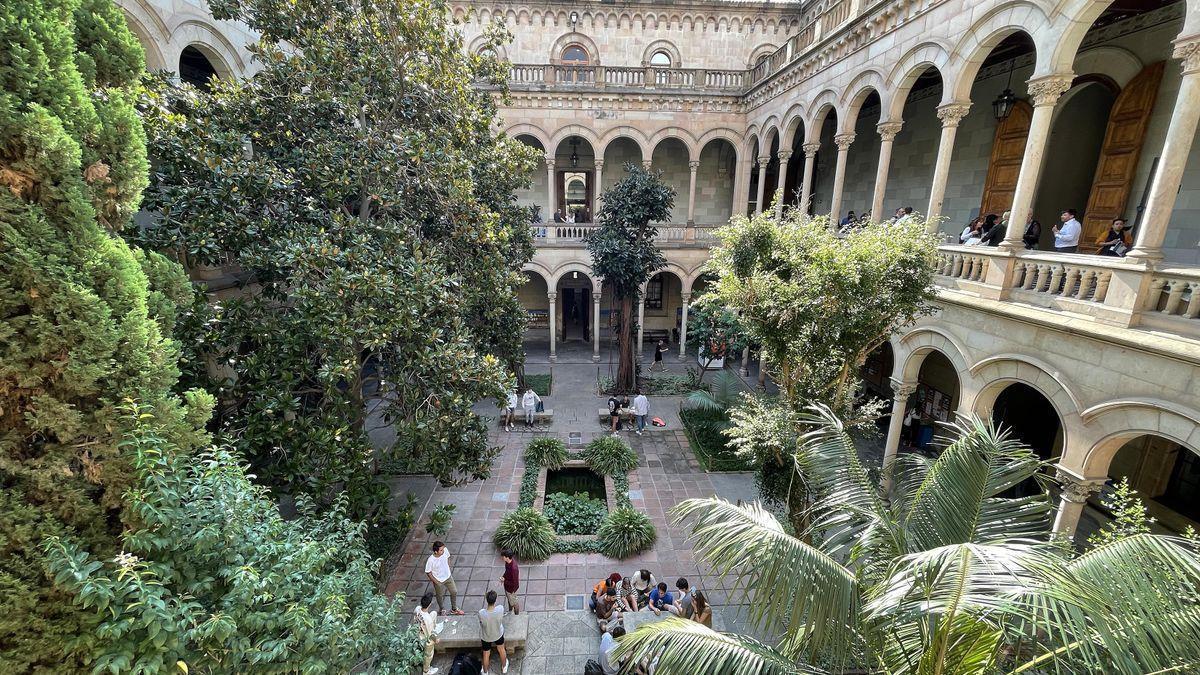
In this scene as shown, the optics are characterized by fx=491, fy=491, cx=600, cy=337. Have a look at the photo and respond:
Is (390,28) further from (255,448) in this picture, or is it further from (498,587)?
(498,587)

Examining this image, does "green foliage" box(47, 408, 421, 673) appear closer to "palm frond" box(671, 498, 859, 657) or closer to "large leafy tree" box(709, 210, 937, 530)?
"palm frond" box(671, 498, 859, 657)

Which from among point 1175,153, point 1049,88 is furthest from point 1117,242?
point 1049,88

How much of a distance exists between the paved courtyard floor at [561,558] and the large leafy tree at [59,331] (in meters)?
4.97

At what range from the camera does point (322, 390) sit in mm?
6277

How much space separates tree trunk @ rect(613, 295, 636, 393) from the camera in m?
15.5

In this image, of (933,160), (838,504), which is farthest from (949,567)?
(933,160)

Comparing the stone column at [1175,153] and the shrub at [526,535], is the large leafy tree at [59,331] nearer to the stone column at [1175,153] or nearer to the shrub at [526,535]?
the shrub at [526,535]

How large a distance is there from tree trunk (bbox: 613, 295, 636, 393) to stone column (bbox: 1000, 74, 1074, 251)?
9538mm

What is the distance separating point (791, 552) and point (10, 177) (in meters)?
5.57

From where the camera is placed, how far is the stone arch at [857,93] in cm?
1090

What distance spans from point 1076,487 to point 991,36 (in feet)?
23.3

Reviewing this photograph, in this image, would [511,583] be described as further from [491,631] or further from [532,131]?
[532,131]

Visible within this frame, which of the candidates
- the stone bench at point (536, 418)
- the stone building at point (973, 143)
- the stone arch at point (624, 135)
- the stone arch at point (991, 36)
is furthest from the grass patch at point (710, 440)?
the stone arch at point (624, 135)

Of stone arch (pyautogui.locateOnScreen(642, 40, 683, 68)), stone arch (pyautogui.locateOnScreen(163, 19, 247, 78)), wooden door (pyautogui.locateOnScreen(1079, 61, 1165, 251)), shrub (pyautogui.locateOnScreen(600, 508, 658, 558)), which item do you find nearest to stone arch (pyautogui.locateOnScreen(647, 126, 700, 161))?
stone arch (pyautogui.locateOnScreen(642, 40, 683, 68))
